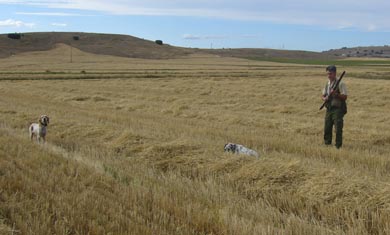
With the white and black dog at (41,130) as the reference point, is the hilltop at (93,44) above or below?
above

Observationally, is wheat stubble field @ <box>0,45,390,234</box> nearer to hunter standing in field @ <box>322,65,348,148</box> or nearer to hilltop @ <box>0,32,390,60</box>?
hunter standing in field @ <box>322,65,348,148</box>

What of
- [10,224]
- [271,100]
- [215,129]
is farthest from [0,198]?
[271,100]

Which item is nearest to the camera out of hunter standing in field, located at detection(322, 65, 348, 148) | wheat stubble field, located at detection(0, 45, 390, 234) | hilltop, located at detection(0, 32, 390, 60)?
wheat stubble field, located at detection(0, 45, 390, 234)

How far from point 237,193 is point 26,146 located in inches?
185

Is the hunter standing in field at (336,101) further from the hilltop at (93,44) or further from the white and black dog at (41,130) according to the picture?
the hilltop at (93,44)

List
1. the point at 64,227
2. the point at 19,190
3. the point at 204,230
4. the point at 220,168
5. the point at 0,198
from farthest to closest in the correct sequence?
the point at 220,168 → the point at 19,190 → the point at 0,198 → the point at 204,230 → the point at 64,227

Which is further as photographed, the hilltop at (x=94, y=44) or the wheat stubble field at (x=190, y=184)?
the hilltop at (x=94, y=44)

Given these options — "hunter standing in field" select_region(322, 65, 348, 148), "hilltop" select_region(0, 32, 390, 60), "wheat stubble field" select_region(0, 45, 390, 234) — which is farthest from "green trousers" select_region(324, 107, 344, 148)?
"hilltop" select_region(0, 32, 390, 60)

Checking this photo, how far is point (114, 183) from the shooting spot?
642 centimetres

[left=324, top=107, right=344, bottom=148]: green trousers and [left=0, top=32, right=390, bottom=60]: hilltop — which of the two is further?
[left=0, top=32, right=390, bottom=60]: hilltop

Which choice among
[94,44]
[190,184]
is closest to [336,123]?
[190,184]

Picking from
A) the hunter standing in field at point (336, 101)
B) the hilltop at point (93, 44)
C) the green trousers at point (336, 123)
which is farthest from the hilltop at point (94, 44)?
the hunter standing in field at point (336, 101)

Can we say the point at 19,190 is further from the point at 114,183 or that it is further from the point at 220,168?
the point at 220,168

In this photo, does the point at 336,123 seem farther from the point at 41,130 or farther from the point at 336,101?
the point at 41,130
